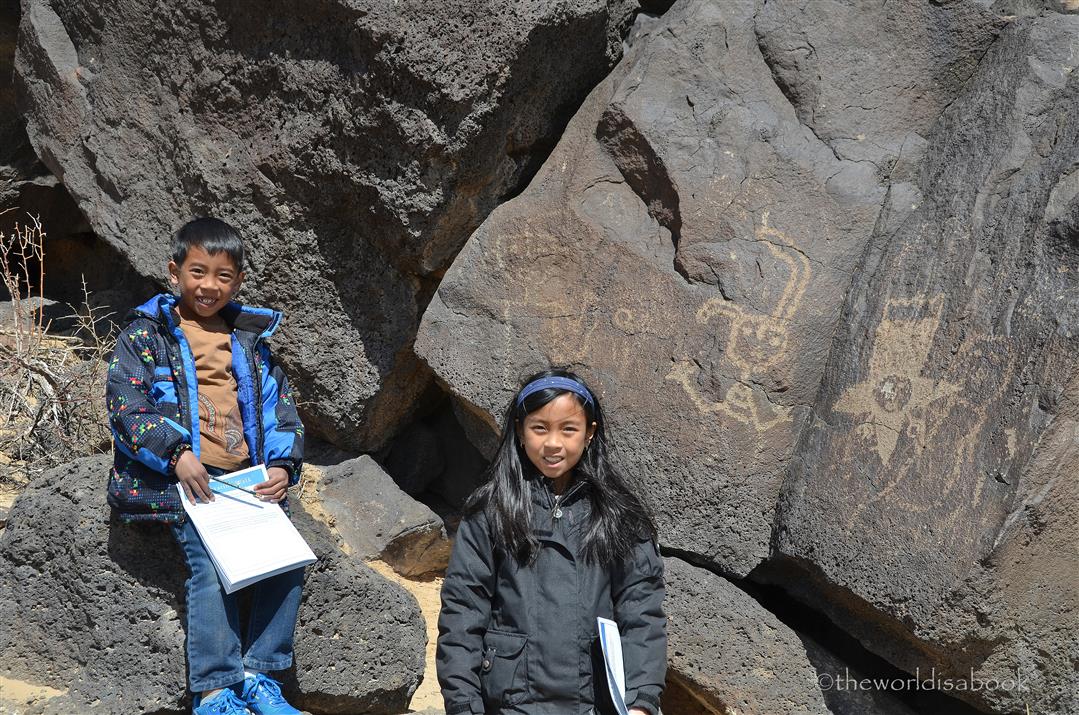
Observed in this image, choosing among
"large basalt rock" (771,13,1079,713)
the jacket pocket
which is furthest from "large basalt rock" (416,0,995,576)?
the jacket pocket

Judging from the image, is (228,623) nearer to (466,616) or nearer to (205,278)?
(466,616)

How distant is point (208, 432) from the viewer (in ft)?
8.90

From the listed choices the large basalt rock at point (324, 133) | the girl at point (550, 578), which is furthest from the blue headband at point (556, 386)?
the large basalt rock at point (324, 133)

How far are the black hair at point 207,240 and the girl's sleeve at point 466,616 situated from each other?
1004 millimetres

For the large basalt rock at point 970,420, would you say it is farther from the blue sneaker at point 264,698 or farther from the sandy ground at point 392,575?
the blue sneaker at point 264,698

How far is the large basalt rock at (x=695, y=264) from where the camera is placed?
133 inches

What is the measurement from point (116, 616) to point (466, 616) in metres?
1.03

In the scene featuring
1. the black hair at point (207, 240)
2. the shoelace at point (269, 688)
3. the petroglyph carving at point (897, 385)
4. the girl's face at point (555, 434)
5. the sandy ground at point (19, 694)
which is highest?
the petroglyph carving at point (897, 385)

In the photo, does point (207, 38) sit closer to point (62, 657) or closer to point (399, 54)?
point (399, 54)

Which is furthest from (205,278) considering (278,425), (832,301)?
(832,301)

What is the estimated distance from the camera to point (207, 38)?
3.93 m

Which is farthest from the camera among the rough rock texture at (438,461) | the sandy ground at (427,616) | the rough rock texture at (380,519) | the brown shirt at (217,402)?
the rough rock texture at (438,461)

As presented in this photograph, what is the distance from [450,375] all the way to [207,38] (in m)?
1.57

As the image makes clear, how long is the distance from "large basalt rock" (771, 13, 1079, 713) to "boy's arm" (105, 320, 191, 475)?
1.87m
